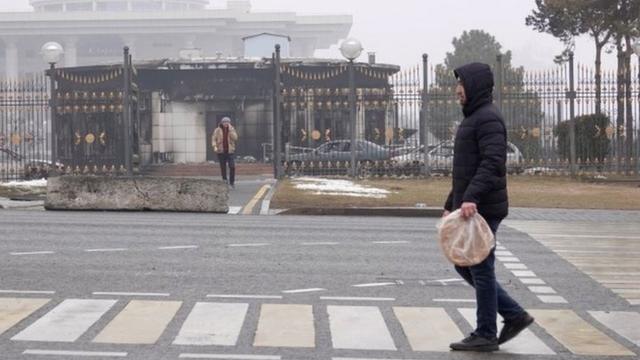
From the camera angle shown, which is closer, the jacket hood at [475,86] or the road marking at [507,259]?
the jacket hood at [475,86]

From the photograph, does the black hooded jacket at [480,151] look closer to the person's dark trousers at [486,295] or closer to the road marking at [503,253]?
the person's dark trousers at [486,295]

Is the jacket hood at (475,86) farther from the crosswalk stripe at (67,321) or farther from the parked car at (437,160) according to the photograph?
the parked car at (437,160)

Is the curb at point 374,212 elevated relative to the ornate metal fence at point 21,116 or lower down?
lower down

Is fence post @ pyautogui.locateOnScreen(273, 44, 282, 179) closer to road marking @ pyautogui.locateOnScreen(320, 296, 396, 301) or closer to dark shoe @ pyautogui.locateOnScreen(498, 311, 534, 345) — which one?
road marking @ pyautogui.locateOnScreen(320, 296, 396, 301)

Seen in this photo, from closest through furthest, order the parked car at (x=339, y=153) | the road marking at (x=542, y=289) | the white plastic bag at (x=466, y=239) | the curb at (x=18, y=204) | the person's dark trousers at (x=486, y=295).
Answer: the white plastic bag at (x=466, y=239)
the person's dark trousers at (x=486, y=295)
the road marking at (x=542, y=289)
the curb at (x=18, y=204)
the parked car at (x=339, y=153)

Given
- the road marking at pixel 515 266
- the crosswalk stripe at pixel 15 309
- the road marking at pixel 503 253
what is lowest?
the road marking at pixel 515 266

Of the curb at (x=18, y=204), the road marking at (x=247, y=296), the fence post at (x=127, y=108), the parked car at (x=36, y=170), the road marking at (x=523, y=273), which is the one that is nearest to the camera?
the road marking at (x=247, y=296)

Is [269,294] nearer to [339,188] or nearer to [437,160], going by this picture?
[339,188]

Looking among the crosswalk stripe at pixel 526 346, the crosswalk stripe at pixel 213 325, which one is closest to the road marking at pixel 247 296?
the crosswalk stripe at pixel 213 325

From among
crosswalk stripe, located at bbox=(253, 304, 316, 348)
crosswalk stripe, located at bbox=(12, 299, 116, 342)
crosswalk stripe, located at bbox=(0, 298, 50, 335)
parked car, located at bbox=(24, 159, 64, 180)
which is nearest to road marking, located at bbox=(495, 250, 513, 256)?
crosswalk stripe, located at bbox=(253, 304, 316, 348)

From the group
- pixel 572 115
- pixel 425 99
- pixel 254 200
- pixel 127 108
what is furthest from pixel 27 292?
pixel 572 115

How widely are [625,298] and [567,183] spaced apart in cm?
1900

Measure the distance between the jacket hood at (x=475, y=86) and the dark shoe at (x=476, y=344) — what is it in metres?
1.57

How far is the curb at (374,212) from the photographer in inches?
835
